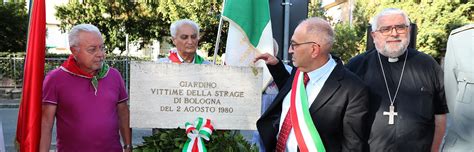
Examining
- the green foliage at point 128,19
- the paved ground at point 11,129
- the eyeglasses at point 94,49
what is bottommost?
the paved ground at point 11,129

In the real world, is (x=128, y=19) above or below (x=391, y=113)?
above

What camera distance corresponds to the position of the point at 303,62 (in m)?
2.55

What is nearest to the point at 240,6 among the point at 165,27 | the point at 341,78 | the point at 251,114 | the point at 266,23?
the point at 266,23

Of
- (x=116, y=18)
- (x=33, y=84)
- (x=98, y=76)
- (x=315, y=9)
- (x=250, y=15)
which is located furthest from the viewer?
(x=315, y=9)

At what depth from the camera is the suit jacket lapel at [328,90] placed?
2.47 m

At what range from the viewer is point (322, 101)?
2482 millimetres

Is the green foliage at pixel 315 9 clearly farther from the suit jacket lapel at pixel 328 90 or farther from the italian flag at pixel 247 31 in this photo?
the suit jacket lapel at pixel 328 90

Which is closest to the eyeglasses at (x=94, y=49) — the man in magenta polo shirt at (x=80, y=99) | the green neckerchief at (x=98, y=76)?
the man in magenta polo shirt at (x=80, y=99)

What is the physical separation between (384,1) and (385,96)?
2244cm

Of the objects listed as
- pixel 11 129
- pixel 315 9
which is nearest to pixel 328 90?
pixel 11 129

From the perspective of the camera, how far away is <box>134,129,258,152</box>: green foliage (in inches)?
111

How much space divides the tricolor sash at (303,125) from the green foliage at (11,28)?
17.8m

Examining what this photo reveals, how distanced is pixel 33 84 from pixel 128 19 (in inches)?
782

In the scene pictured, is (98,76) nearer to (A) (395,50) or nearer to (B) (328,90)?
(B) (328,90)
